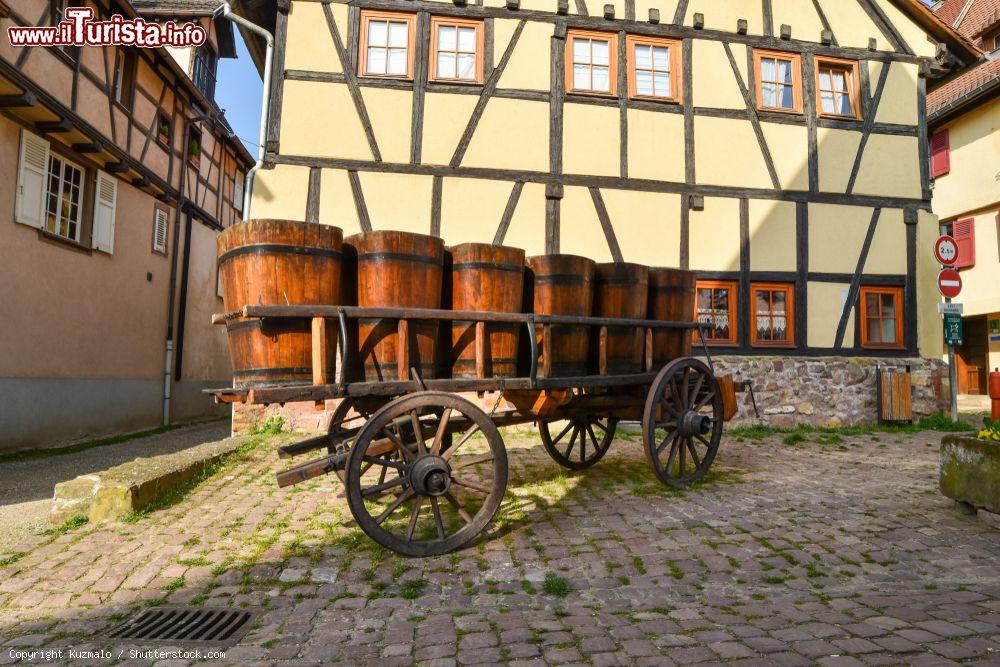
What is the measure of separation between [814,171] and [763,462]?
526cm

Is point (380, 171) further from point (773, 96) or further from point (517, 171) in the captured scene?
point (773, 96)

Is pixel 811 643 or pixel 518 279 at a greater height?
pixel 518 279

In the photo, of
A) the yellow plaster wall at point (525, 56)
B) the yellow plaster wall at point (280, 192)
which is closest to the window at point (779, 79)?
the yellow plaster wall at point (525, 56)

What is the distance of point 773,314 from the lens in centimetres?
849

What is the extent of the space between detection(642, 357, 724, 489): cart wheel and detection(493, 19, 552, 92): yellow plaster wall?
531 centimetres

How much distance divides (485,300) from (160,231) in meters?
10.8

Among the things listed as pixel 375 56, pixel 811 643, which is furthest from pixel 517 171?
pixel 811 643

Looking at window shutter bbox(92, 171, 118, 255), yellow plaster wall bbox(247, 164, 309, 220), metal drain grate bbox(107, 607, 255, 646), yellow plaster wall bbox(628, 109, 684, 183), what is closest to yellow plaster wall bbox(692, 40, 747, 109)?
yellow plaster wall bbox(628, 109, 684, 183)

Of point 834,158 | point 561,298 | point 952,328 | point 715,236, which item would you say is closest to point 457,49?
point 715,236

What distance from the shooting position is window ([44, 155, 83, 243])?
848 cm

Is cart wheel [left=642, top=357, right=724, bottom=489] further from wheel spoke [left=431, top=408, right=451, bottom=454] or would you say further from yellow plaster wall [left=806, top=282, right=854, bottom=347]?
yellow plaster wall [left=806, top=282, right=854, bottom=347]

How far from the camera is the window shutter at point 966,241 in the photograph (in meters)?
14.5

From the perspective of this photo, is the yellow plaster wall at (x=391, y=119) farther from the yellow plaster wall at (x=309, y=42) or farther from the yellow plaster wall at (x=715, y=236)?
the yellow plaster wall at (x=715, y=236)

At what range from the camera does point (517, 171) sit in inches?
312
